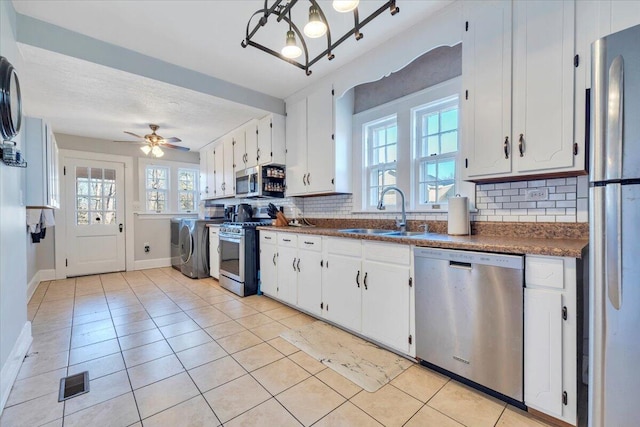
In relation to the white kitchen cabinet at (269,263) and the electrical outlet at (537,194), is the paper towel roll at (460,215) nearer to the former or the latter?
the electrical outlet at (537,194)

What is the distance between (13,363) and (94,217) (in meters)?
3.84

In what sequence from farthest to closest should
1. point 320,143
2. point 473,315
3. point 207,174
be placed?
point 207,174, point 320,143, point 473,315

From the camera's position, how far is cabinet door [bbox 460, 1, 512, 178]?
183cm

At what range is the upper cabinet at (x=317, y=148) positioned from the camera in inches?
124

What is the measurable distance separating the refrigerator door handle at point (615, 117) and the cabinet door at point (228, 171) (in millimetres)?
4318

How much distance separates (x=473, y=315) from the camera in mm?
1644

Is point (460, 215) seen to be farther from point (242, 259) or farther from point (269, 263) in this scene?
point (242, 259)

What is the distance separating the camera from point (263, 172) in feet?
→ 12.8

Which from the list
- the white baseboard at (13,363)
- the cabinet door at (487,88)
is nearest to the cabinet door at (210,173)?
the white baseboard at (13,363)

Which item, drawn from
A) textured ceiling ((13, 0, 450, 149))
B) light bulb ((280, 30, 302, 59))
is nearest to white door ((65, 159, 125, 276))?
textured ceiling ((13, 0, 450, 149))

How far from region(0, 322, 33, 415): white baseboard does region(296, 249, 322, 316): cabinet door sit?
2099 mm

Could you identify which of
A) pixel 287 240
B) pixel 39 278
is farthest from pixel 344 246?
pixel 39 278

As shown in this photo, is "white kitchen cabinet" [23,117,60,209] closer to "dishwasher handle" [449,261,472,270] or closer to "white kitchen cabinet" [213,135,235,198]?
"white kitchen cabinet" [213,135,235,198]

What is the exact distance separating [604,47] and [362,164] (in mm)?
2213
